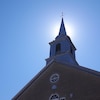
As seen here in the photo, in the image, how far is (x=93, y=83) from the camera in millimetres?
21828

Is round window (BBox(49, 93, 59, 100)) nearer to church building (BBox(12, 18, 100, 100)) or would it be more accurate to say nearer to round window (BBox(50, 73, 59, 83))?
church building (BBox(12, 18, 100, 100))

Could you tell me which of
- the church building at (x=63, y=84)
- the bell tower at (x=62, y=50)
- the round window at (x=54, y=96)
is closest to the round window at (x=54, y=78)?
the church building at (x=63, y=84)

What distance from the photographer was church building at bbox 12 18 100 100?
2177cm

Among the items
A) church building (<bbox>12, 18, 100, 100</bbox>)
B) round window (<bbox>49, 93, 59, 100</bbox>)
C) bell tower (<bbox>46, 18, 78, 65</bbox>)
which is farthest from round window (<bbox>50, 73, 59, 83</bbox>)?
bell tower (<bbox>46, 18, 78, 65</bbox>)

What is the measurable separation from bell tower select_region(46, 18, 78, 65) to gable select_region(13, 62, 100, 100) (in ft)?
10.6

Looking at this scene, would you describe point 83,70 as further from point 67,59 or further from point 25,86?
point 25,86

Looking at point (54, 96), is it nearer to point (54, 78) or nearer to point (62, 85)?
point (62, 85)

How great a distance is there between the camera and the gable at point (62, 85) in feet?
71.3

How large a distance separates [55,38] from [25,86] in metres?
9.55

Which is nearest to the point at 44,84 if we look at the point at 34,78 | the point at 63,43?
the point at 34,78

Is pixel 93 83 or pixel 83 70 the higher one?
pixel 83 70

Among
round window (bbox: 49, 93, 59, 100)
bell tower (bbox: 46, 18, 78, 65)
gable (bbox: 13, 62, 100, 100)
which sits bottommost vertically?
round window (bbox: 49, 93, 59, 100)

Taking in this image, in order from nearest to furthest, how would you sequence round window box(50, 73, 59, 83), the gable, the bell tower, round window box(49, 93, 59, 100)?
the gable
round window box(49, 93, 59, 100)
round window box(50, 73, 59, 83)
the bell tower

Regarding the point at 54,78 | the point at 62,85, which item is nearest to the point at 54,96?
the point at 62,85
